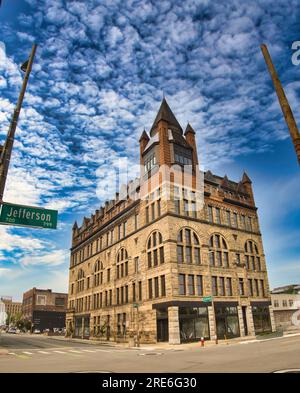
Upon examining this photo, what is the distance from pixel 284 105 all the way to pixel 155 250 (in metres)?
30.9

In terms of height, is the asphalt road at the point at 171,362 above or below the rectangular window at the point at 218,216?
below

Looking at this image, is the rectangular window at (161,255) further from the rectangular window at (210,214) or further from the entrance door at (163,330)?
the rectangular window at (210,214)

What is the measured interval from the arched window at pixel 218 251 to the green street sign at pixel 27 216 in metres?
30.9

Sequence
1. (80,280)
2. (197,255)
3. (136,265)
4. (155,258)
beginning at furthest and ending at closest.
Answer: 1. (80,280)
2. (136,265)
3. (197,255)
4. (155,258)

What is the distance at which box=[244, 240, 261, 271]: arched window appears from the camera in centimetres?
4325

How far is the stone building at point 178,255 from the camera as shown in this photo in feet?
111

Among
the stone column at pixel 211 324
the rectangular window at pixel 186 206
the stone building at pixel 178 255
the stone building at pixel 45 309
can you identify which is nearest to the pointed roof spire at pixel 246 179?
the stone building at pixel 178 255

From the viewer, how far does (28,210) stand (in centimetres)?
843

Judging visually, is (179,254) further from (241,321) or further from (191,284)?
(241,321)

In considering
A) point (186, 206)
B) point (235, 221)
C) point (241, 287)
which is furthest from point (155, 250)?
point (235, 221)

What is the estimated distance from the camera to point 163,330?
33000 millimetres

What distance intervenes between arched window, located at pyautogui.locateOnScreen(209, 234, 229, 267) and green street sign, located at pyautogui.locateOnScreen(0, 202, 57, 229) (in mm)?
30889
